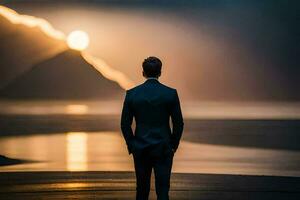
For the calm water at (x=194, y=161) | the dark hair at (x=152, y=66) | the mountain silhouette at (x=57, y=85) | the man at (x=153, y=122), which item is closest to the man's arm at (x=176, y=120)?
the man at (x=153, y=122)

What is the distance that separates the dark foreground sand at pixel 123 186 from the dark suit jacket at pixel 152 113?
115 inches

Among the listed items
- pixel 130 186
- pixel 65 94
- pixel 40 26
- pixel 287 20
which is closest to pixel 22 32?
pixel 65 94

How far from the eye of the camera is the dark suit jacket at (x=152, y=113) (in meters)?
7.95

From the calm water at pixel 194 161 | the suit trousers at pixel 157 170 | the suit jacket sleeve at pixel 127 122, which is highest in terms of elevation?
the suit jacket sleeve at pixel 127 122

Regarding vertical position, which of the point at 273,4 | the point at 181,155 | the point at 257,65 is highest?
the point at 273,4

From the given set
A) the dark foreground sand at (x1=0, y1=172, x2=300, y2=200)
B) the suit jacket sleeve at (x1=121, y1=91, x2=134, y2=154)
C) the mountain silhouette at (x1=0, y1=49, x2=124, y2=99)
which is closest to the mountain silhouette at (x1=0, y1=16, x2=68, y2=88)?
the mountain silhouette at (x1=0, y1=49, x2=124, y2=99)

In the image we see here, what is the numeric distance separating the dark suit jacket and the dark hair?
6cm

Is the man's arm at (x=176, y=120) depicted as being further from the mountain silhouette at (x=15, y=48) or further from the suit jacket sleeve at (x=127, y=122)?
the mountain silhouette at (x=15, y=48)

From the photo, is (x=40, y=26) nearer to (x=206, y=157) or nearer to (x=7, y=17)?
(x=7, y=17)

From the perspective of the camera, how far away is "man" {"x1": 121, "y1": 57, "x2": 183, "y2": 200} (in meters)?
7.96

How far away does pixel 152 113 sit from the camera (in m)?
7.97

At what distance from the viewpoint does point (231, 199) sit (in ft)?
35.0

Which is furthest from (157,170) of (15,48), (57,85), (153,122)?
(15,48)

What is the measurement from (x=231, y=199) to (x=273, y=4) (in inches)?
3261
